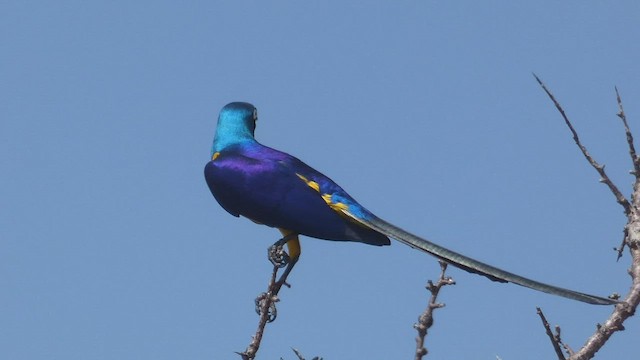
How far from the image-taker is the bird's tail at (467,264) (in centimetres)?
495

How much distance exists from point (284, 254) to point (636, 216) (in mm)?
2457

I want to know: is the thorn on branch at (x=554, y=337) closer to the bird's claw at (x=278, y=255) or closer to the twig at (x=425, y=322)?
the twig at (x=425, y=322)

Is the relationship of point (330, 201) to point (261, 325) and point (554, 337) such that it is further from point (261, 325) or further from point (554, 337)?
point (554, 337)

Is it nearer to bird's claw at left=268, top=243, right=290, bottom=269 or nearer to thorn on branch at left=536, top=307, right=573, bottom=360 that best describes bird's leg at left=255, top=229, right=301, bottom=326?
bird's claw at left=268, top=243, right=290, bottom=269

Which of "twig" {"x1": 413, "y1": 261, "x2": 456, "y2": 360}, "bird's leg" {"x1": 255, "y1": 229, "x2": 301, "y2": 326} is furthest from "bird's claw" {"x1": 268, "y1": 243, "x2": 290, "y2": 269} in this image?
"twig" {"x1": 413, "y1": 261, "x2": 456, "y2": 360}

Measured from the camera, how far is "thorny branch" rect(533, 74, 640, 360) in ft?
14.7

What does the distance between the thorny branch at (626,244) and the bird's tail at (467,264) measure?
0.08 m

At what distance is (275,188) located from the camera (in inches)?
268

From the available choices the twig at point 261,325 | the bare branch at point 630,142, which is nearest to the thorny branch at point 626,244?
the bare branch at point 630,142

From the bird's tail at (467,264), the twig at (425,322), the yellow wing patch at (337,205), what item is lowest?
the twig at (425,322)

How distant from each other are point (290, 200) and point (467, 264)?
1.54 meters

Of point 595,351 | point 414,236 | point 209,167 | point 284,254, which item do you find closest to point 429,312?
point 595,351

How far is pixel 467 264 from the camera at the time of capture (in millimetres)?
5633

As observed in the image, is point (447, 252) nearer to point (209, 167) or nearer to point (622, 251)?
point (622, 251)
